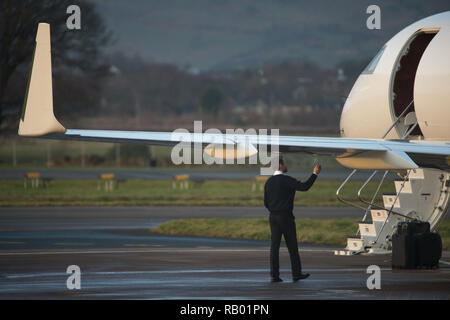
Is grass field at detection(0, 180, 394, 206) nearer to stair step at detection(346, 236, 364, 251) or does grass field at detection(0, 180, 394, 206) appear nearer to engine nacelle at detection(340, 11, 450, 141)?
stair step at detection(346, 236, 364, 251)

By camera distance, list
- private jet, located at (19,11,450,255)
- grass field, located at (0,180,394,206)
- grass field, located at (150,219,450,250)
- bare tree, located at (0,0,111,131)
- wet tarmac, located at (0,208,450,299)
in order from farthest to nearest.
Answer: bare tree, located at (0,0,111,131) < grass field, located at (0,180,394,206) < grass field, located at (150,219,450,250) < wet tarmac, located at (0,208,450,299) < private jet, located at (19,11,450,255)

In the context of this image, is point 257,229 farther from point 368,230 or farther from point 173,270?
point 173,270

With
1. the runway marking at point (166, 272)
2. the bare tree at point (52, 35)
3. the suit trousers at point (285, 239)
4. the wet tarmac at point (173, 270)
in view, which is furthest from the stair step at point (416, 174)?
the bare tree at point (52, 35)

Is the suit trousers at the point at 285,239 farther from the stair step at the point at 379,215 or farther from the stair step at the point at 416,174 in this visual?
the stair step at the point at 416,174

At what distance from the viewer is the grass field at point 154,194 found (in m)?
40.6

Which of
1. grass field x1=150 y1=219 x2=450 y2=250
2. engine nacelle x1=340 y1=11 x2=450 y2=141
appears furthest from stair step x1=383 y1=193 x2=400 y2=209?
→ grass field x1=150 y1=219 x2=450 y2=250

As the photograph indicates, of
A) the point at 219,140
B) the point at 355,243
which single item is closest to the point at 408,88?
the point at 355,243

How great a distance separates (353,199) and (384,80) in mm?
21503

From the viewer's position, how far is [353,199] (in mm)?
40781

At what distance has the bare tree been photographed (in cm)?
4507

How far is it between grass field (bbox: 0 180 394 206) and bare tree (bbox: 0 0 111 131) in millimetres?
5800
